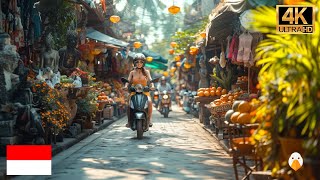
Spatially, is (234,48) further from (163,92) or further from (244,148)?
(163,92)

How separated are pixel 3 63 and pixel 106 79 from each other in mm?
20305

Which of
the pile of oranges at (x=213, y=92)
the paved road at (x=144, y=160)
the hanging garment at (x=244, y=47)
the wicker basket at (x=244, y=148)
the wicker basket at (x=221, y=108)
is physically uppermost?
the hanging garment at (x=244, y=47)

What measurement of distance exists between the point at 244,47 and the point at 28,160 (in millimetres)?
6770

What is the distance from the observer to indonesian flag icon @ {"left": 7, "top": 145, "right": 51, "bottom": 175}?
8.15 meters

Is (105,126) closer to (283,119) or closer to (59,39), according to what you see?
(59,39)

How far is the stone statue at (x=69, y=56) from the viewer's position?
58.1 feet

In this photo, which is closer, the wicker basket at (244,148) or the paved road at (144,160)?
the wicker basket at (244,148)

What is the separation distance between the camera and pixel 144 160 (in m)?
9.87

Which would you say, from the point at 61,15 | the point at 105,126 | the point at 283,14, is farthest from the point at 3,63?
the point at 105,126

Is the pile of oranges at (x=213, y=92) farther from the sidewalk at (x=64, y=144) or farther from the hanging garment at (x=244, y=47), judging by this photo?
the hanging garment at (x=244, y=47)

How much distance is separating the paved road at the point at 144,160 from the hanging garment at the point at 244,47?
8.00ft

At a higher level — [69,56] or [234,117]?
[69,56]

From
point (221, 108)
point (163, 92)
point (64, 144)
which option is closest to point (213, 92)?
point (221, 108)

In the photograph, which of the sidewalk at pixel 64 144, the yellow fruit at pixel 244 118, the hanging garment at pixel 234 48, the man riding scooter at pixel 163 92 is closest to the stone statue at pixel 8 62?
the sidewalk at pixel 64 144
